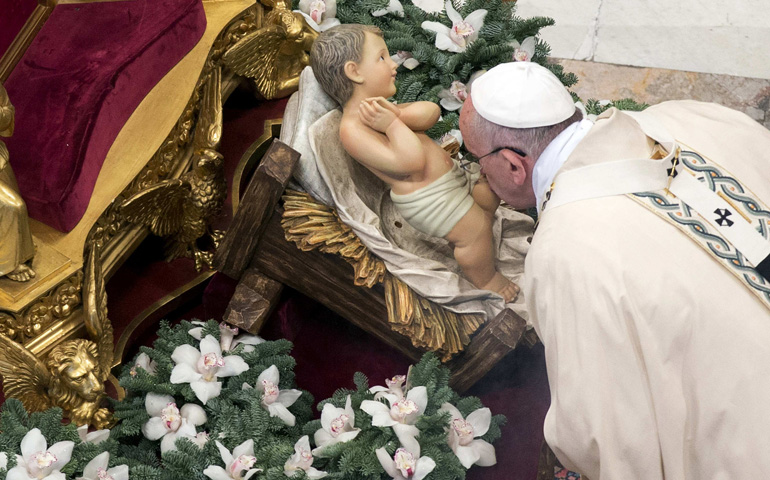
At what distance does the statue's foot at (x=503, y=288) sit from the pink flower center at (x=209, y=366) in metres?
0.73

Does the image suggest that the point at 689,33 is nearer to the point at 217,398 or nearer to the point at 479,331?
the point at 479,331

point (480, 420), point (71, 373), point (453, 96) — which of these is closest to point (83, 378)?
point (71, 373)

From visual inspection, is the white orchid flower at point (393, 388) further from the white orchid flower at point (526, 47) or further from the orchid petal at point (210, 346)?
the white orchid flower at point (526, 47)

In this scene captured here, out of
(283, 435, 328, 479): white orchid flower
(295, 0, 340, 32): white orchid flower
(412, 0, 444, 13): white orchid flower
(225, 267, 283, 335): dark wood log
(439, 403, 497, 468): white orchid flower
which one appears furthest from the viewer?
(412, 0, 444, 13): white orchid flower

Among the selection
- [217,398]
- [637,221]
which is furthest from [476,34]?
[217,398]

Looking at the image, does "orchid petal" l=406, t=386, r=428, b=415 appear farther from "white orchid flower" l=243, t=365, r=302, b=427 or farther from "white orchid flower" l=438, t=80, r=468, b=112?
"white orchid flower" l=438, t=80, r=468, b=112

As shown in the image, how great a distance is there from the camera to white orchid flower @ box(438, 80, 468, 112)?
306 centimetres

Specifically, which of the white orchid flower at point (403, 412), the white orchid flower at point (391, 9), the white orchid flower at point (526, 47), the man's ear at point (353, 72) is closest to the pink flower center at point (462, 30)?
the white orchid flower at point (526, 47)

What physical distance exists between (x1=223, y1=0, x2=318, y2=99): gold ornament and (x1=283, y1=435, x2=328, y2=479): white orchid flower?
147 cm

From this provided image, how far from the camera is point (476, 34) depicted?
3.16 meters

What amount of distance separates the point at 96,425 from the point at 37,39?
1184 millimetres

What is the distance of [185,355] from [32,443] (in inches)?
17.1

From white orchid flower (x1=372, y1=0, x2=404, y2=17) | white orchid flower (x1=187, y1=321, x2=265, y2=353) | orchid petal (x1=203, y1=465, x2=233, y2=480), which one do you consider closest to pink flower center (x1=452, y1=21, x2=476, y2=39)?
white orchid flower (x1=372, y1=0, x2=404, y2=17)

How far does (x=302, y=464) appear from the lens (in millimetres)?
2221
